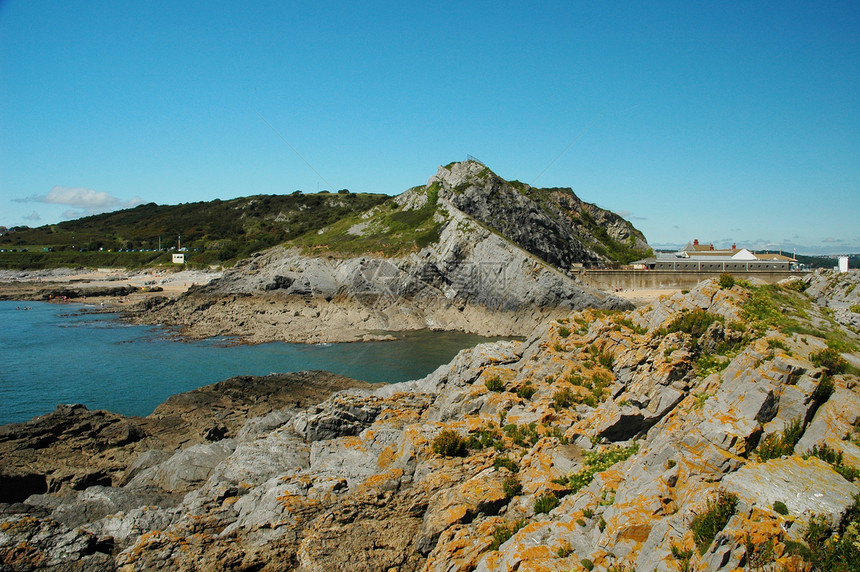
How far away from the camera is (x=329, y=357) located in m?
35.6

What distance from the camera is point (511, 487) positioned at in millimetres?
10281

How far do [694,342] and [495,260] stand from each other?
120ft

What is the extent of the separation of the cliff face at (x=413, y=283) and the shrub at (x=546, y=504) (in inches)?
1302

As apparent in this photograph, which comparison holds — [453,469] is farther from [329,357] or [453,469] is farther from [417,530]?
[329,357]

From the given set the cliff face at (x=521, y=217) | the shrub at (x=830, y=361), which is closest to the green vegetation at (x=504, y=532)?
the shrub at (x=830, y=361)

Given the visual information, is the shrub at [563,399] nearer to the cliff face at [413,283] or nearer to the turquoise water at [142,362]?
the turquoise water at [142,362]

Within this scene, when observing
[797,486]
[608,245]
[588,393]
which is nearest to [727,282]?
[588,393]

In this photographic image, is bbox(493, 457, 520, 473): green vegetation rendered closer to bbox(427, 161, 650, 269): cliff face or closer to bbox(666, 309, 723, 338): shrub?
bbox(666, 309, 723, 338): shrub

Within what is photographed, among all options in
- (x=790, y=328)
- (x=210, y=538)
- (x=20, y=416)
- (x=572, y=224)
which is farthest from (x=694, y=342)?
(x=572, y=224)

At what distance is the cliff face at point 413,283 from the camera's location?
4512cm

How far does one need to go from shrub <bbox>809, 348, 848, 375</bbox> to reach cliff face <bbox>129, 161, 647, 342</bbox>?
34.2 metres

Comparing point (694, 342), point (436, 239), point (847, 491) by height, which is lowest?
point (847, 491)

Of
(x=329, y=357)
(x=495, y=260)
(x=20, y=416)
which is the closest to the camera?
(x=20, y=416)

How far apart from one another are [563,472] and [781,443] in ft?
13.1
